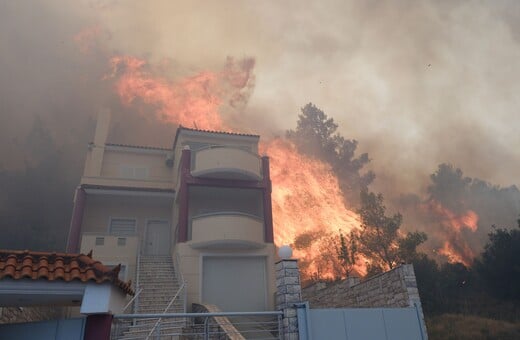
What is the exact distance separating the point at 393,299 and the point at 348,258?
1169 inches

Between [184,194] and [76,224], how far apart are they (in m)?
6.26

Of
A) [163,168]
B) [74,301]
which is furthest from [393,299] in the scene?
[163,168]

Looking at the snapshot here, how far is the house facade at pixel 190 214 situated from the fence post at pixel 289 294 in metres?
9.97

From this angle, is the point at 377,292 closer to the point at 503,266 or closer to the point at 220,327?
the point at 220,327

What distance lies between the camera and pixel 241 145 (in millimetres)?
25281

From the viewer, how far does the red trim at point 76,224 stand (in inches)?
790

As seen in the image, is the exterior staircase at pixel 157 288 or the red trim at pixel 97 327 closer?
the red trim at pixel 97 327

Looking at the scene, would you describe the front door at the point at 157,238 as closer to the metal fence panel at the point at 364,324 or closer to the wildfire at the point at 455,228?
the metal fence panel at the point at 364,324

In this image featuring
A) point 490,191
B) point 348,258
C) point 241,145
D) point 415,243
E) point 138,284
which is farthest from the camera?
point 490,191

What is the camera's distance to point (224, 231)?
1905 centimetres

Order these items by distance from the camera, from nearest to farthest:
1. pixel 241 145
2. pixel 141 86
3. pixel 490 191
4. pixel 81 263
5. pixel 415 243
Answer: pixel 81 263 < pixel 241 145 < pixel 415 243 < pixel 141 86 < pixel 490 191

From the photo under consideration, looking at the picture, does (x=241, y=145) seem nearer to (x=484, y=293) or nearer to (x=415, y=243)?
→ (x=415, y=243)

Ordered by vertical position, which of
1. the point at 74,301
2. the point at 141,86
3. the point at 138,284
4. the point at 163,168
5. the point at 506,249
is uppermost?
the point at 141,86

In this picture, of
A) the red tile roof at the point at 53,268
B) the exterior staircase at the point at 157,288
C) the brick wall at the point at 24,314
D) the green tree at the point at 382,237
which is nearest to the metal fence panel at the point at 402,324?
the red tile roof at the point at 53,268
